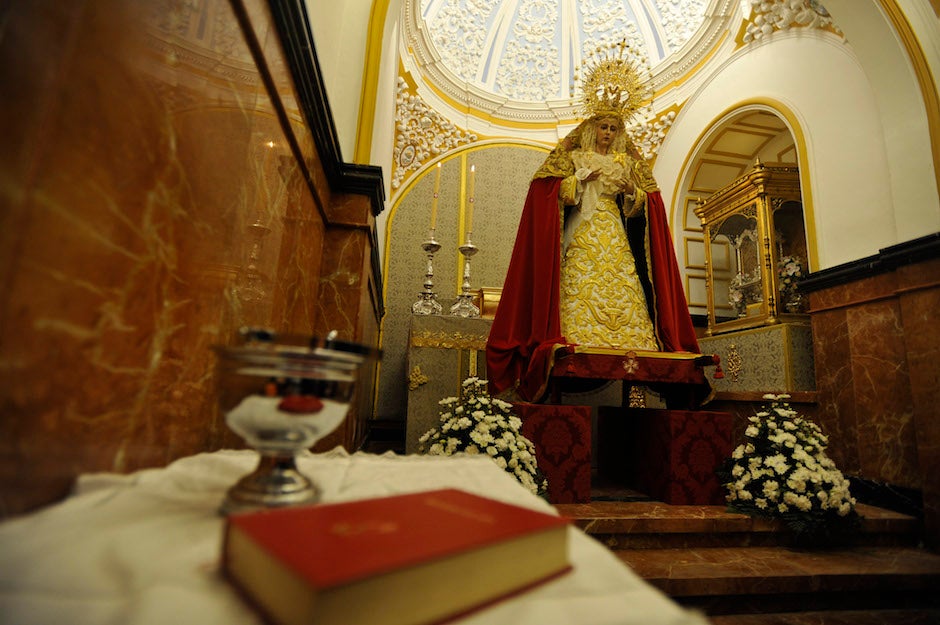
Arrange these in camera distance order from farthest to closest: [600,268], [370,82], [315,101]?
1. [600,268]
2. [370,82]
3. [315,101]

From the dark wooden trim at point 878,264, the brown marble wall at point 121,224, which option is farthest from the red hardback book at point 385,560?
the dark wooden trim at point 878,264

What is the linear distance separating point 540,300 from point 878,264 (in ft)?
7.19

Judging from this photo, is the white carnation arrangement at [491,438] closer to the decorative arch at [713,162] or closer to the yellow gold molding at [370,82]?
the yellow gold molding at [370,82]

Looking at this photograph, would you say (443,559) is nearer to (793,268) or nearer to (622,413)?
(622,413)

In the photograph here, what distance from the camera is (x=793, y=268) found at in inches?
164

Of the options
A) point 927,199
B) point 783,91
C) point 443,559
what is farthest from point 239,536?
point 783,91

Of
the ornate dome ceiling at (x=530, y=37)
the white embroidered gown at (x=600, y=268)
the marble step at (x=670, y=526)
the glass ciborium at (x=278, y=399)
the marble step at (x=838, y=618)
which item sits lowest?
the marble step at (x=838, y=618)

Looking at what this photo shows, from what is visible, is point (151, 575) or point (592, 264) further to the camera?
point (592, 264)

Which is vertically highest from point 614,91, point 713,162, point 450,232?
point 713,162

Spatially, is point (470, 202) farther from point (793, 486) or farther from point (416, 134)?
point (793, 486)

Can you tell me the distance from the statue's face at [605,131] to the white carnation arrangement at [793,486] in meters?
1.94

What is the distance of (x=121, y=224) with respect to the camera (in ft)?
1.79

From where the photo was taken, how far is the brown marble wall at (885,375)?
2.40m

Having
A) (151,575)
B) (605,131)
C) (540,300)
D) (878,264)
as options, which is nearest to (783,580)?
(540,300)
